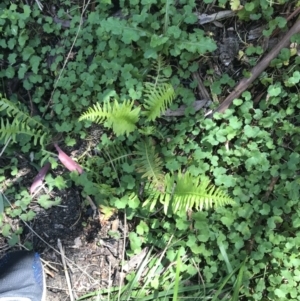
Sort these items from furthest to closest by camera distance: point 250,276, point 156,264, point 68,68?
point 68,68 < point 156,264 < point 250,276

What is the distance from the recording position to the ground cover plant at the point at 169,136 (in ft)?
9.49

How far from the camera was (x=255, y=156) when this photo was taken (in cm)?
290

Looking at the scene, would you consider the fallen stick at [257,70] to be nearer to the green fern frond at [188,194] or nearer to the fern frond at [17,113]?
the green fern frond at [188,194]

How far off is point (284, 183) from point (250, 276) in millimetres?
609

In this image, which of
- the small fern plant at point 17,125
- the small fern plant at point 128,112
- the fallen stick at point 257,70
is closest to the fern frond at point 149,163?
the small fern plant at point 128,112

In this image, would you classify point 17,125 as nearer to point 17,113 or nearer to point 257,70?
point 17,113

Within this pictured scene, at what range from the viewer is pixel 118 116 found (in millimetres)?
2906

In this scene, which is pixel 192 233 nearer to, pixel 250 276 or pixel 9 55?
pixel 250 276

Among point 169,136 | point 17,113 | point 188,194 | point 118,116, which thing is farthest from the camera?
point 17,113

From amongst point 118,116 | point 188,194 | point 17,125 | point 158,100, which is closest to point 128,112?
point 118,116

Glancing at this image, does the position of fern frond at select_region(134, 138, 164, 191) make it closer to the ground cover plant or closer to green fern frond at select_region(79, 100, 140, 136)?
the ground cover plant

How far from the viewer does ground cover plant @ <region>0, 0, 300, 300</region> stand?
289cm

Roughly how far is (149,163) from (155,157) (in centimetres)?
7

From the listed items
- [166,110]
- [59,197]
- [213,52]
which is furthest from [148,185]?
[213,52]
